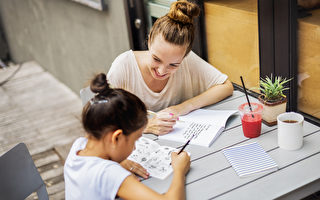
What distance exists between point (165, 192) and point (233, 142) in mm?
438

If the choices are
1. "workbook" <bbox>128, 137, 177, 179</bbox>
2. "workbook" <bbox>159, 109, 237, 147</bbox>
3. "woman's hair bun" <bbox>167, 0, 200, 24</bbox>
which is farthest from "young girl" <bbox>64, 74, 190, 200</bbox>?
"woman's hair bun" <bbox>167, 0, 200, 24</bbox>

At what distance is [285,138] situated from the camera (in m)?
1.59

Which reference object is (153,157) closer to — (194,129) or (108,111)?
(194,129)

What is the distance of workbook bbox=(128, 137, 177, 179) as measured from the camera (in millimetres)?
1538

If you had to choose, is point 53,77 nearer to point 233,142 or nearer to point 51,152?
point 51,152

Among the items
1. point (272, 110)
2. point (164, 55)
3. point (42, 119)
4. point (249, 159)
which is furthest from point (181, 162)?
point (42, 119)

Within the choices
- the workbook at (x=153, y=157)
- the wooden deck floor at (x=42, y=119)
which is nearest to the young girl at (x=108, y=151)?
the workbook at (x=153, y=157)

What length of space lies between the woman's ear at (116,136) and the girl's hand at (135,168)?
22 cm

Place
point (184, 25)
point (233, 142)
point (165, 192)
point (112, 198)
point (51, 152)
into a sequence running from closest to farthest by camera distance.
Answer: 1. point (112, 198)
2. point (165, 192)
3. point (233, 142)
4. point (184, 25)
5. point (51, 152)

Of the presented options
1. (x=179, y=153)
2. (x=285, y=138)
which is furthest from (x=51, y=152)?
(x=285, y=138)

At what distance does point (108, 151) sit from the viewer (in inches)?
55.1

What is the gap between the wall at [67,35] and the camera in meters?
3.76

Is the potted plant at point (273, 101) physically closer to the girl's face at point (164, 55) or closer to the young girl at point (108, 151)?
the girl's face at point (164, 55)

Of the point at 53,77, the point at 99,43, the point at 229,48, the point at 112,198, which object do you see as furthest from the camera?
the point at 53,77
